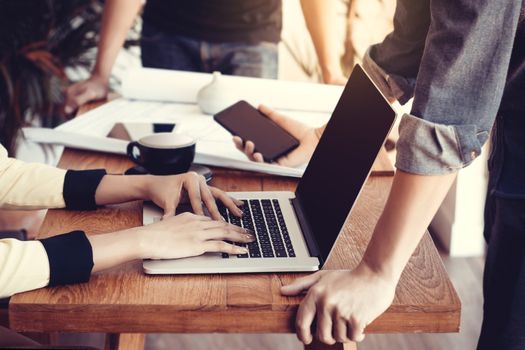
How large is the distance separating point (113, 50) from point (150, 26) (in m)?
0.20

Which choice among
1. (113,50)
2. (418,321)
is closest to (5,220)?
(113,50)

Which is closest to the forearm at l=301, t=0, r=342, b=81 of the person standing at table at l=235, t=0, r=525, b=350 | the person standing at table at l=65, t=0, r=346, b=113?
the person standing at table at l=65, t=0, r=346, b=113

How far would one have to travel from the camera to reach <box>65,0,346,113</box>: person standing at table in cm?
207

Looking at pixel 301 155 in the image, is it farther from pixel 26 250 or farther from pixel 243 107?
pixel 26 250

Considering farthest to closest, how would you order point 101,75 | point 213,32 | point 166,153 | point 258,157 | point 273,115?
1. point 213,32
2. point 101,75
3. point 273,115
4. point 258,157
5. point 166,153

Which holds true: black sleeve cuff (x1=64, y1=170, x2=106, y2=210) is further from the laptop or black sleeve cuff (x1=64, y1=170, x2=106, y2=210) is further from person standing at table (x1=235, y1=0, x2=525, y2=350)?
person standing at table (x1=235, y1=0, x2=525, y2=350)

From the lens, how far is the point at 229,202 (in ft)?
3.91

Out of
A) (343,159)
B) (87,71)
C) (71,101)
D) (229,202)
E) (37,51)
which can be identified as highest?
(343,159)

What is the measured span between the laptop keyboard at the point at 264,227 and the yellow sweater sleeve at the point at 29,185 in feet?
0.99

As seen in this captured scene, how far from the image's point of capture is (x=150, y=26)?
7.23 ft

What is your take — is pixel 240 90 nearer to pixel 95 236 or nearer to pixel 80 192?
pixel 80 192

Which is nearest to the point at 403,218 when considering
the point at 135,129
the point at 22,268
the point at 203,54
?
the point at 22,268

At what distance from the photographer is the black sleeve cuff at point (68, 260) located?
0.95 m

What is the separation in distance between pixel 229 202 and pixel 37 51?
1.89 metres
